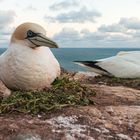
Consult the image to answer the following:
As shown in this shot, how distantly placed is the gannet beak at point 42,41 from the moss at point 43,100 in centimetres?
58

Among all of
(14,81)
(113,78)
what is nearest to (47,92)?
(14,81)

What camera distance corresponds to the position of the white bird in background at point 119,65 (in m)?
9.14

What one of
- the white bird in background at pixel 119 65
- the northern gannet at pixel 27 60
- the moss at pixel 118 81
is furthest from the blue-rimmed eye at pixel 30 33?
the white bird in background at pixel 119 65

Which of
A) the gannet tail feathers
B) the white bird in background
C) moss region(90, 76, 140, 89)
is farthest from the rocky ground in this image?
the gannet tail feathers

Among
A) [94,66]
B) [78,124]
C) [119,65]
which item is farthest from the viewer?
[94,66]

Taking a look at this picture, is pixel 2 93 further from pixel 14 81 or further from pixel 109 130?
pixel 109 130

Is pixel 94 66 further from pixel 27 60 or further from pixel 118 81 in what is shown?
pixel 27 60

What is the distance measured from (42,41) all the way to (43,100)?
0.82m

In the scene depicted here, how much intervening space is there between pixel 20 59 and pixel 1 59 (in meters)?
0.37

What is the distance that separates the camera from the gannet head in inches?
228

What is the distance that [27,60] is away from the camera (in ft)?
19.3

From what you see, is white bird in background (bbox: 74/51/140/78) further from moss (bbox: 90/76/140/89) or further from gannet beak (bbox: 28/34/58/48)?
gannet beak (bbox: 28/34/58/48)

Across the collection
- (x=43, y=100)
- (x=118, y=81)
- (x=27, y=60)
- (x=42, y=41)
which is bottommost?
(x=118, y=81)

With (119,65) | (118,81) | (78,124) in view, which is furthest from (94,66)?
(78,124)
